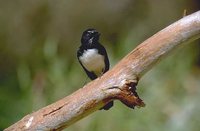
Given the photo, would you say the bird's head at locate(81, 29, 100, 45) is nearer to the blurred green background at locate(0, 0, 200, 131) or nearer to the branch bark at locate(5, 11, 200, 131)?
the branch bark at locate(5, 11, 200, 131)

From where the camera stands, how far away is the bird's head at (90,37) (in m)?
2.01

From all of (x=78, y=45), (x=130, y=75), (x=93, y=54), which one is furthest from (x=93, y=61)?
(x=78, y=45)

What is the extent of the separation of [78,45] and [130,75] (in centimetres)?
194

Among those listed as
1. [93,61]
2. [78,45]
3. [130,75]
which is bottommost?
[130,75]

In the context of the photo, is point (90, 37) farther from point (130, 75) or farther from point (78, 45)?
point (78, 45)

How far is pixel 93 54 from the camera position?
2.08 meters

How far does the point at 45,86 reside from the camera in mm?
3496

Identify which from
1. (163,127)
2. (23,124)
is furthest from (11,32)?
(23,124)

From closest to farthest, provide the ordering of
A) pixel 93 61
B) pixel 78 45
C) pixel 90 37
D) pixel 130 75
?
pixel 130 75 < pixel 90 37 < pixel 93 61 < pixel 78 45

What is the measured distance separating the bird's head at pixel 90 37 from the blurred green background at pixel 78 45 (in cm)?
151

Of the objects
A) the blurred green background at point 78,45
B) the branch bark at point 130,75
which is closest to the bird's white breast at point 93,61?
the branch bark at point 130,75

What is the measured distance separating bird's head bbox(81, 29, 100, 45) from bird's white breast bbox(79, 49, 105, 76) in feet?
0.11

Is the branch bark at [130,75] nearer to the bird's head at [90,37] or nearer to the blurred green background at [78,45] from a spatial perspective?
the bird's head at [90,37]

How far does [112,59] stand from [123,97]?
1.68 m
